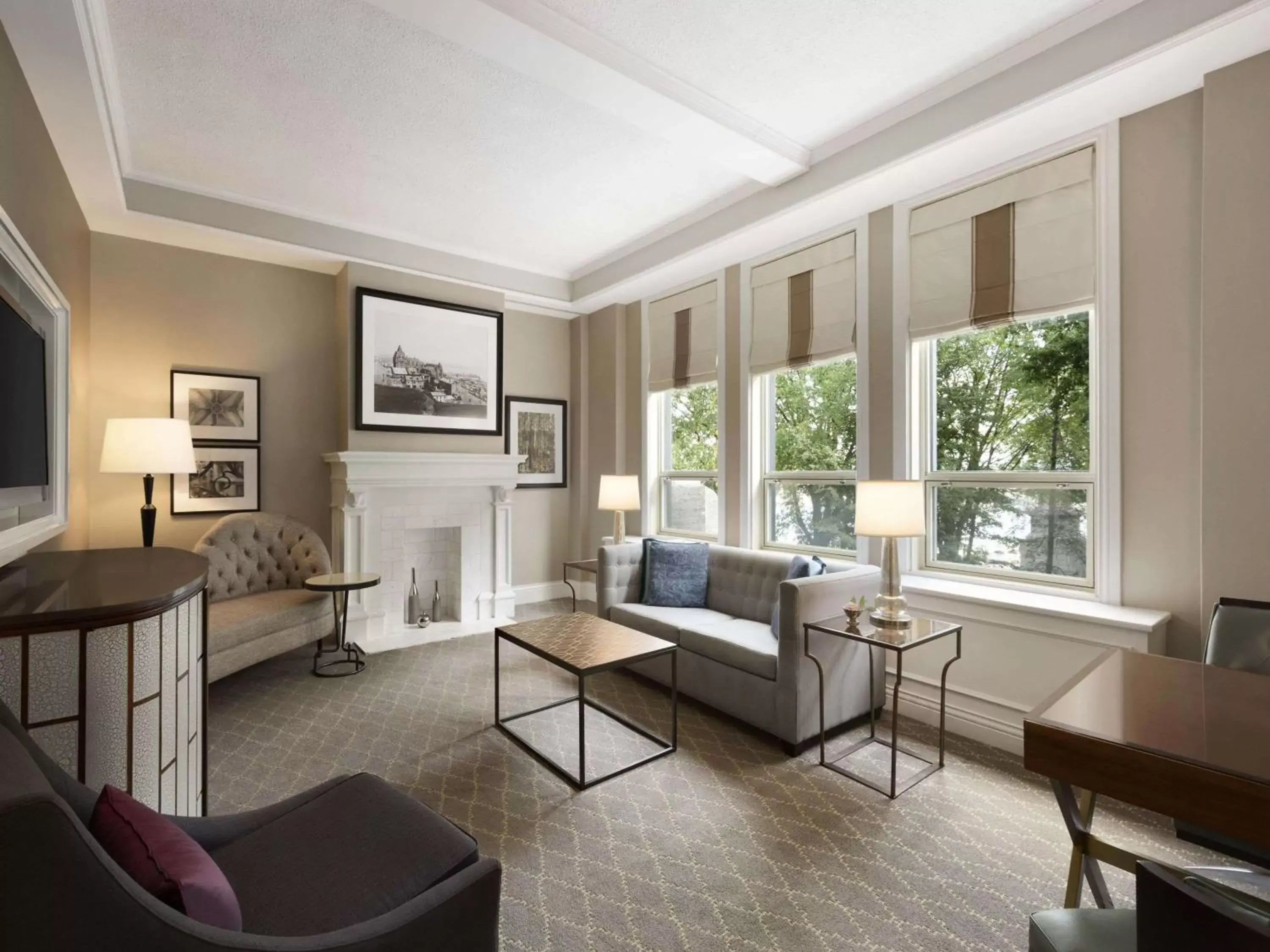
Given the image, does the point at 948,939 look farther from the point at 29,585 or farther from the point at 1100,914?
the point at 29,585

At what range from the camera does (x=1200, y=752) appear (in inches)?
45.2

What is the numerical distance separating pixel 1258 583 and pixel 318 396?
5521 mm

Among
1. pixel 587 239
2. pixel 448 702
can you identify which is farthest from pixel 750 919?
pixel 587 239

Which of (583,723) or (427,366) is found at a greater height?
(427,366)

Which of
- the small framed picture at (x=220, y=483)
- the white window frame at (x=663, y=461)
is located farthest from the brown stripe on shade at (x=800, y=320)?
the small framed picture at (x=220, y=483)

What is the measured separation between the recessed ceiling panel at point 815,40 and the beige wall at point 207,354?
10.9 feet

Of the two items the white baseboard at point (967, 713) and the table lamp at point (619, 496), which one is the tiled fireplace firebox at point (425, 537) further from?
the white baseboard at point (967, 713)

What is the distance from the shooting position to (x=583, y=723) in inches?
102

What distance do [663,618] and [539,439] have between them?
2826mm

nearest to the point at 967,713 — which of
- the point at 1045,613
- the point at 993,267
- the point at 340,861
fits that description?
the point at 1045,613

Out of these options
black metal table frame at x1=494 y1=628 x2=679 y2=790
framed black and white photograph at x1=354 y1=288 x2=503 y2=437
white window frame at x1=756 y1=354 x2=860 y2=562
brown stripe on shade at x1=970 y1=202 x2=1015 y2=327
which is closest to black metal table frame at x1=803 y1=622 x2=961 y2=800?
black metal table frame at x1=494 y1=628 x2=679 y2=790

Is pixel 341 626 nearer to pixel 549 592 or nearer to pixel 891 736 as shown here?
pixel 549 592

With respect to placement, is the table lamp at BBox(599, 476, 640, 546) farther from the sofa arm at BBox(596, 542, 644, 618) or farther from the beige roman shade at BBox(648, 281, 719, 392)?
the beige roman shade at BBox(648, 281, 719, 392)

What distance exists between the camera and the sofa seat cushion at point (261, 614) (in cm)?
333
